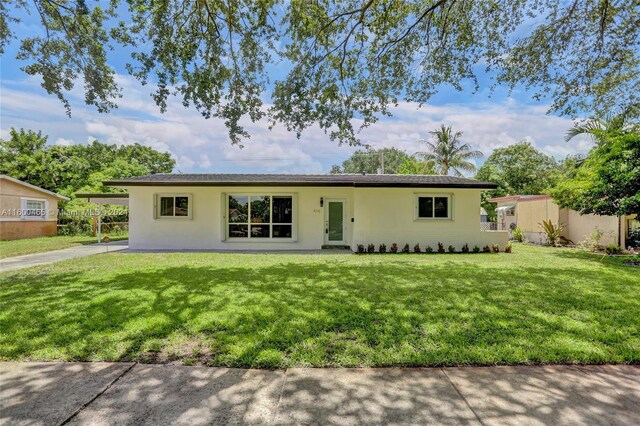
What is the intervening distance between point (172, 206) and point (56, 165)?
1666 cm

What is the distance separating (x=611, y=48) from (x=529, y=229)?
500 inches

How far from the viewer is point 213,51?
798 centimetres

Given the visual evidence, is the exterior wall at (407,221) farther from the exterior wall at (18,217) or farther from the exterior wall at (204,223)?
the exterior wall at (18,217)

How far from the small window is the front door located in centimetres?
1639

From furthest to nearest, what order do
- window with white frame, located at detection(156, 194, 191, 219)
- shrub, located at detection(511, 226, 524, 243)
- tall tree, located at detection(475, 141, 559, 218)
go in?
tall tree, located at detection(475, 141, 559, 218) < shrub, located at detection(511, 226, 524, 243) < window with white frame, located at detection(156, 194, 191, 219)

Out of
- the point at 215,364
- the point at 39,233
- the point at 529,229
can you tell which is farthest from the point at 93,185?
the point at 529,229

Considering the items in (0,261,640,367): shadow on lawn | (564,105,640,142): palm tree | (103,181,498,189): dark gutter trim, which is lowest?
(0,261,640,367): shadow on lawn

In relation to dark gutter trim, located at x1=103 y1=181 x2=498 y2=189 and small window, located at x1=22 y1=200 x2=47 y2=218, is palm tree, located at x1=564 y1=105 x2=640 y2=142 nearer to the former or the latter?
dark gutter trim, located at x1=103 y1=181 x2=498 y2=189

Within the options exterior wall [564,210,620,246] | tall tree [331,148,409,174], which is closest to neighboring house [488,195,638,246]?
exterior wall [564,210,620,246]

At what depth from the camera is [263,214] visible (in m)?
13.9

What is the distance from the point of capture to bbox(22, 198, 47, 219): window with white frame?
56.7 ft

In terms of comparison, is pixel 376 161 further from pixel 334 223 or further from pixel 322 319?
pixel 322 319

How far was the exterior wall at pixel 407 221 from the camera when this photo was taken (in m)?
13.1

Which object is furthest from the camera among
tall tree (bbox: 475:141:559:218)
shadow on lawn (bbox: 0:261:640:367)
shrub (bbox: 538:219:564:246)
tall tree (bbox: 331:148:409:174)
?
tall tree (bbox: 331:148:409:174)
